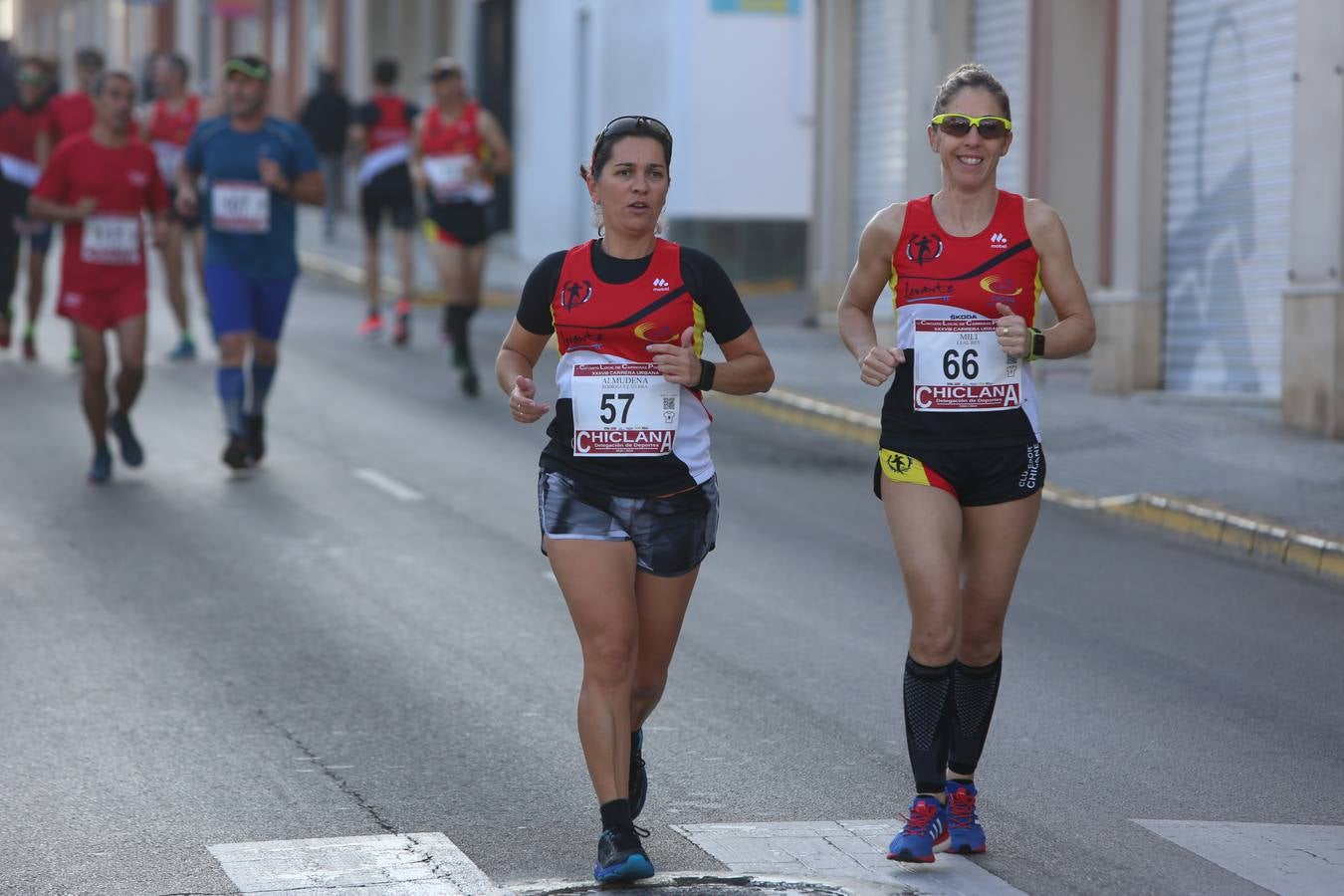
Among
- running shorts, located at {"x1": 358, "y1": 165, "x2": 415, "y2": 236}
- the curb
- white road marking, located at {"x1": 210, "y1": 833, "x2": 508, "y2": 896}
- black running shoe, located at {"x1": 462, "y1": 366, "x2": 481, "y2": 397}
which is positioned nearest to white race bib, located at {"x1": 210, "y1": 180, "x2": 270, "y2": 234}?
the curb

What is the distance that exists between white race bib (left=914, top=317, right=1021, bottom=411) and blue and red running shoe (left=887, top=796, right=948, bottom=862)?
101cm

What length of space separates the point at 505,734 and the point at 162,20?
52872 millimetres

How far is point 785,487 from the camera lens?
13.0 meters

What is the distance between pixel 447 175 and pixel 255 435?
4.67m

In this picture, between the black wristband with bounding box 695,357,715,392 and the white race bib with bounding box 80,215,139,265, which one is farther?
the white race bib with bounding box 80,215,139,265

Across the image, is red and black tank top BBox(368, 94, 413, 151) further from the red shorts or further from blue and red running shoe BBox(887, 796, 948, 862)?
blue and red running shoe BBox(887, 796, 948, 862)

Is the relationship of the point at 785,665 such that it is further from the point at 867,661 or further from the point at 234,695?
the point at 234,695

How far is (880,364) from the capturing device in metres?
5.82

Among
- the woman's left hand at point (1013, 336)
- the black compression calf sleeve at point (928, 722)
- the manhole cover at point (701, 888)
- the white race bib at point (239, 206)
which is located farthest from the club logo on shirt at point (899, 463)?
the white race bib at point (239, 206)

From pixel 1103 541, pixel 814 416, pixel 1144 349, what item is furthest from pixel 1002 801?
pixel 1144 349

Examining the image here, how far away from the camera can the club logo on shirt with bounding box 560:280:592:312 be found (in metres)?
5.69

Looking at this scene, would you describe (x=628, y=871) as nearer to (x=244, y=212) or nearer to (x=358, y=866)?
(x=358, y=866)

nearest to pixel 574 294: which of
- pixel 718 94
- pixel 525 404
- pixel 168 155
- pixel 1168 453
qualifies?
pixel 525 404

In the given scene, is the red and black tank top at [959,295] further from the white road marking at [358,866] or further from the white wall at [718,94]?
the white wall at [718,94]
